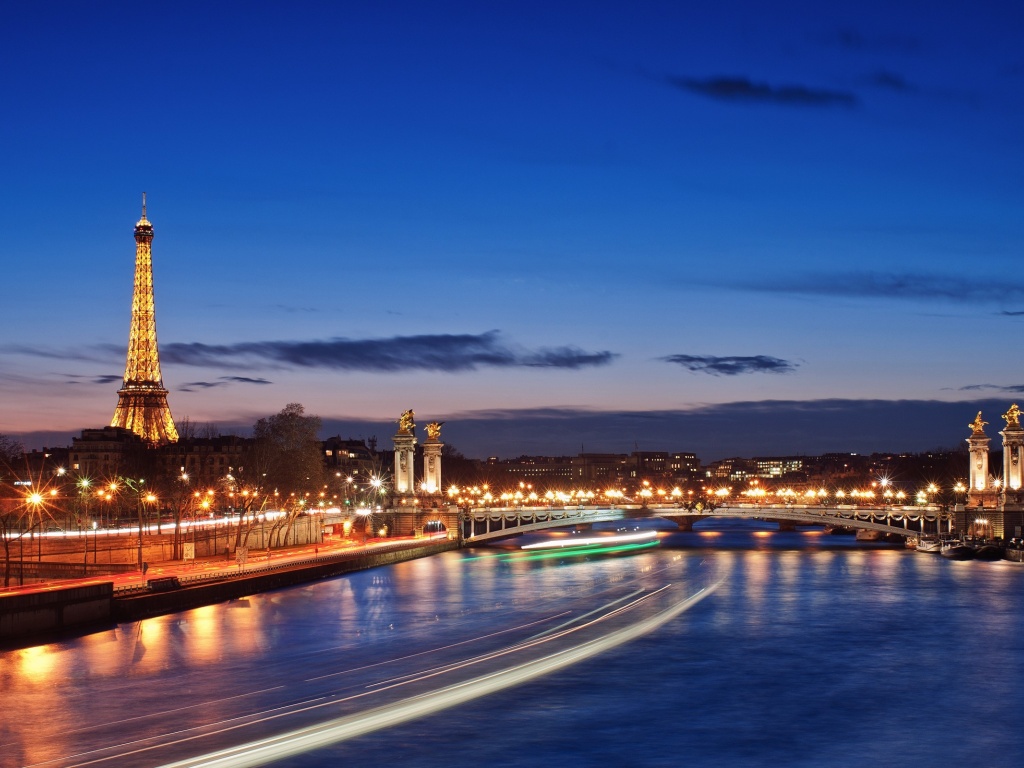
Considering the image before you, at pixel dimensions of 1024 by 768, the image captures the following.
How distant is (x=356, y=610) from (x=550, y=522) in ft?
110

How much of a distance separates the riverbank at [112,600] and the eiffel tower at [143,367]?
49.2m

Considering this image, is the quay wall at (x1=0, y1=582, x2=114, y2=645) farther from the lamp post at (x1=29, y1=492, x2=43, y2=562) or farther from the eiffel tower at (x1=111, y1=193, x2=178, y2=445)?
the eiffel tower at (x1=111, y1=193, x2=178, y2=445)

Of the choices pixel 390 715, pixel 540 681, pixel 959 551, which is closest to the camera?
pixel 390 715

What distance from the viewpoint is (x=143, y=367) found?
9700cm

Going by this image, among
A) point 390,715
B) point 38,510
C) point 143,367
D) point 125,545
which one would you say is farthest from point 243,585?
point 143,367

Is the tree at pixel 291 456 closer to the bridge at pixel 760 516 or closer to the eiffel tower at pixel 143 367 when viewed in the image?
the bridge at pixel 760 516

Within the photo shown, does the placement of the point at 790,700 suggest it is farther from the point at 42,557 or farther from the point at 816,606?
the point at 42,557

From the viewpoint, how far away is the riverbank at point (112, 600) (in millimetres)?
31016

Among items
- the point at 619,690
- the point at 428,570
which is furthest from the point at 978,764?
the point at 428,570

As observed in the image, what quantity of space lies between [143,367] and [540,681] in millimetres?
76341

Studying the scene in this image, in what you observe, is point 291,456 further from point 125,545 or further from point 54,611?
point 54,611

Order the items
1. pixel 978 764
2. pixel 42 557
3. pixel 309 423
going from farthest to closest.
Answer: pixel 309 423
pixel 42 557
pixel 978 764

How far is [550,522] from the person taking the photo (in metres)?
72.8

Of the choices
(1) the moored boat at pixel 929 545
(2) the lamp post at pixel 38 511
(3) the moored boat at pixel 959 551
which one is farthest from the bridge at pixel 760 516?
(2) the lamp post at pixel 38 511
